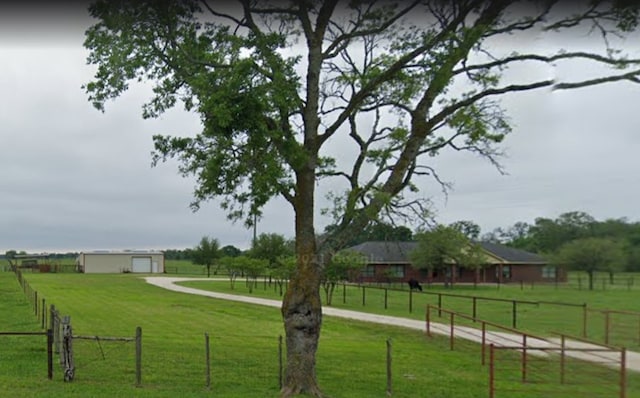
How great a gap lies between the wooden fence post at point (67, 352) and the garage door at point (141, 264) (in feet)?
244

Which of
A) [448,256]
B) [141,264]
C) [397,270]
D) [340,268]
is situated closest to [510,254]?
[397,270]

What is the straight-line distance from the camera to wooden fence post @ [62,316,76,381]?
1160 cm

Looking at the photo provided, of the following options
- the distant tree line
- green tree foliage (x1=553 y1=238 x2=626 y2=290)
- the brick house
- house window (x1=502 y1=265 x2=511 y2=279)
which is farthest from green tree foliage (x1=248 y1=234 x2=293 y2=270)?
the distant tree line

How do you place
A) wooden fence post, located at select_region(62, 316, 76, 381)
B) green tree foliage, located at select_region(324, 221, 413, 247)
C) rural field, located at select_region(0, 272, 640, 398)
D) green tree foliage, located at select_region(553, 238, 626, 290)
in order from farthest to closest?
1. green tree foliage, located at select_region(553, 238, 626, 290)
2. green tree foliage, located at select_region(324, 221, 413, 247)
3. wooden fence post, located at select_region(62, 316, 76, 381)
4. rural field, located at select_region(0, 272, 640, 398)

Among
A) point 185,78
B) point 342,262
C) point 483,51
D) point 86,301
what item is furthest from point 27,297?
point 483,51

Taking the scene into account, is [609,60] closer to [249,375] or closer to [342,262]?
[249,375]

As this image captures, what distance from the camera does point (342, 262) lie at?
3266cm

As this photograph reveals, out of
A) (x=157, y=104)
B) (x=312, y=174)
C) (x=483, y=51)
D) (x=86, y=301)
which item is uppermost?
(x=483, y=51)

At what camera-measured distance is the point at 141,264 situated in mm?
84062

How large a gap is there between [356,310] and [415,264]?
Answer: 2539 centimetres

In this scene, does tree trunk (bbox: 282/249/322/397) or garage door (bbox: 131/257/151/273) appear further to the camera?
garage door (bbox: 131/257/151/273)

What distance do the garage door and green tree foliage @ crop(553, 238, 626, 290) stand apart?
6711cm

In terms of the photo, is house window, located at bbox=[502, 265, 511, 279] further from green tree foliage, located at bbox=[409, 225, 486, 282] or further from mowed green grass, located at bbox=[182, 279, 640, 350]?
mowed green grass, located at bbox=[182, 279, 640, 350]

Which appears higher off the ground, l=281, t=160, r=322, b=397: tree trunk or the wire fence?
l=281, t=160, r=322, b=397: tree trunk
